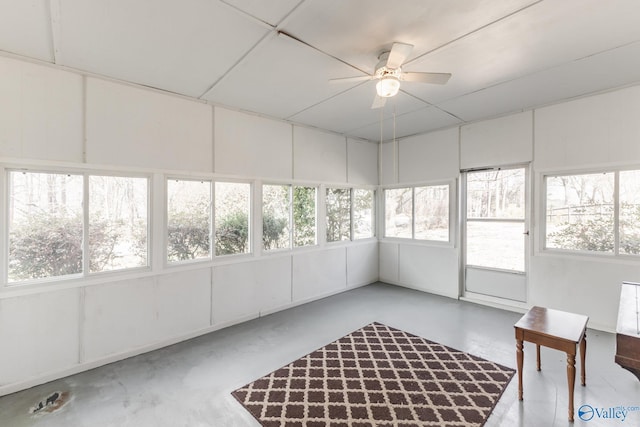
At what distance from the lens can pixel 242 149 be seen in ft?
12.7

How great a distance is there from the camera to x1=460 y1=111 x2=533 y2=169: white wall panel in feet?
13.2

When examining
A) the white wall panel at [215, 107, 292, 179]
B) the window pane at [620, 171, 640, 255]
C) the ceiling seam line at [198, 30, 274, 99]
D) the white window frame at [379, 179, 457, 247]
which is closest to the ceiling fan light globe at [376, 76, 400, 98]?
the ceiling seam line at [198, 30, 274, 99]

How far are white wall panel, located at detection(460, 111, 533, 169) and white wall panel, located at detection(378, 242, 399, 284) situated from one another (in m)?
2.07

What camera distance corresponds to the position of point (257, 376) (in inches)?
103

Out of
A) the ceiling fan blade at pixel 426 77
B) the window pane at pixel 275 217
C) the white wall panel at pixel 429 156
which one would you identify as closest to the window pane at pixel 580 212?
the white wall panel at pixel 429 156

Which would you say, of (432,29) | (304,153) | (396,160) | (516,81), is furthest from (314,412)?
A: (396,160)

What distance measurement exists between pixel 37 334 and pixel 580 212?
20.5ft

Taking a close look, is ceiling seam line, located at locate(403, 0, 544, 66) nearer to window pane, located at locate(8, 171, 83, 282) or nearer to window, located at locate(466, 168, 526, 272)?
window, located at locate(466, 168, 526, 272)

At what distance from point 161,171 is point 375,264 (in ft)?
14.2

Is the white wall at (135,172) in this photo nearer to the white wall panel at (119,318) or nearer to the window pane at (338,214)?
the white wall panel at (119,318)

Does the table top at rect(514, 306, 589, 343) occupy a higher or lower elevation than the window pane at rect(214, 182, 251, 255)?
lower

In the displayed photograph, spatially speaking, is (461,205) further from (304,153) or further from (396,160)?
(304,153)

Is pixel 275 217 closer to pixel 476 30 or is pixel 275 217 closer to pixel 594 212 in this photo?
pixel 476 30

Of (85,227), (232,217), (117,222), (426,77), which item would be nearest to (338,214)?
(232,217)
